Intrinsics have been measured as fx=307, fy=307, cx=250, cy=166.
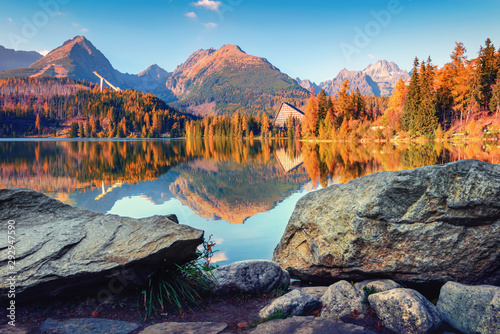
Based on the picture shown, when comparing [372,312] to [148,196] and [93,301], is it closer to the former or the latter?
[93,301]

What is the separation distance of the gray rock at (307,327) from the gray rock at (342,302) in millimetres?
353

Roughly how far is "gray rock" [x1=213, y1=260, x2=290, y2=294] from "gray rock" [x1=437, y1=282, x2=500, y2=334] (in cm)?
278

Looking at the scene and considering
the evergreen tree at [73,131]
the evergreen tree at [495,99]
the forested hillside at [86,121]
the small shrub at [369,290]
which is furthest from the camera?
the forested hillside at [86,121]

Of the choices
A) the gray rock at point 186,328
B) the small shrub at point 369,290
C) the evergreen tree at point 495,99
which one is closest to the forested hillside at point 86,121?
the evergreen tree at point 495,99

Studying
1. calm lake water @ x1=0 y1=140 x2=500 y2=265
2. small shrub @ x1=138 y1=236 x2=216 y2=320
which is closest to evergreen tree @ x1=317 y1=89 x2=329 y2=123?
calm lake water @ x1=0 y1=140 x2=500 y2=265

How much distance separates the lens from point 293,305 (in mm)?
4957

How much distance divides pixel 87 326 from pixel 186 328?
4.62 ft

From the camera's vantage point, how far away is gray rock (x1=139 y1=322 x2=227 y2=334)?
427cm

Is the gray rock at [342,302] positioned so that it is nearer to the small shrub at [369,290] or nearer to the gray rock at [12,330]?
the small shrub at [369,290]

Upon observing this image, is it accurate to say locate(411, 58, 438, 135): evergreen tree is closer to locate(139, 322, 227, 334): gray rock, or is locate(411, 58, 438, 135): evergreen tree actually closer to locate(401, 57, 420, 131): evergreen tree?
locate(401, 57, 420, 131): evergreen tree

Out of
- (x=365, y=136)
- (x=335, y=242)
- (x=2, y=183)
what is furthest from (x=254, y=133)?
(x=335, y=242)

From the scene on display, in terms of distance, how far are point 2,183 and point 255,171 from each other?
1643cm

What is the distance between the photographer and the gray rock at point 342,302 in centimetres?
488

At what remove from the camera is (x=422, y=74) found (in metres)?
71.7
